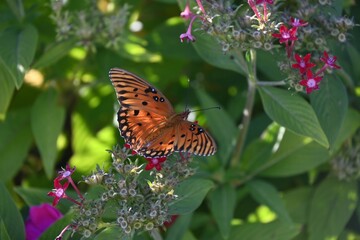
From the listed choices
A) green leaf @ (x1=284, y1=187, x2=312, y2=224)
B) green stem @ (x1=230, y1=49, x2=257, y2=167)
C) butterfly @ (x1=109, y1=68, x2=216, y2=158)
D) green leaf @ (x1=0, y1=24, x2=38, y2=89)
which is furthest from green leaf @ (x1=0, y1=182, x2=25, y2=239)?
green leaf @ (x1=284, y1=187, x2=312, y2=224)

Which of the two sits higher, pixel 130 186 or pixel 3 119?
pixel 130 186

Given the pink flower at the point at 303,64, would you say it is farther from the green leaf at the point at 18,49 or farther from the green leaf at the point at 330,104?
the green leaf at the point at 18,49

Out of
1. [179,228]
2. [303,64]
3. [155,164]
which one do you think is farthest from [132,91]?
[179,228]

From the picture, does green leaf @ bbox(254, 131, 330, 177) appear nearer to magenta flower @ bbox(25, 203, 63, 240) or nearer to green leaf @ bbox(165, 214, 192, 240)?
green leaf @ bbox(165, 214, 192, 240)

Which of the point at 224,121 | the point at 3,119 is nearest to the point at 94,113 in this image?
the point at 3,119

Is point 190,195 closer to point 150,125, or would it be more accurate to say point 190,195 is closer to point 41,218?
point 150,125

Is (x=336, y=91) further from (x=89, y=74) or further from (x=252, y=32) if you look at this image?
(x=89, y=74)
